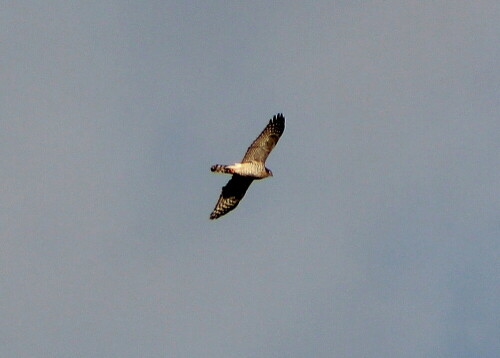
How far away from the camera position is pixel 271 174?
127 metres

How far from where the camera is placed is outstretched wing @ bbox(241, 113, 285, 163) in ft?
414

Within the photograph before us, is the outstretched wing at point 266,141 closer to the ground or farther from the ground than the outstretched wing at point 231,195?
farther from the ground

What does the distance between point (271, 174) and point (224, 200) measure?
8.02 ft

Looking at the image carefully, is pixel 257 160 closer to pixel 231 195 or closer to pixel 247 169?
pixel 247 169

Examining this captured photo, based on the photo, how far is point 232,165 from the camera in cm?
12619

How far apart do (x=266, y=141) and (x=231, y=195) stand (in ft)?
10.4

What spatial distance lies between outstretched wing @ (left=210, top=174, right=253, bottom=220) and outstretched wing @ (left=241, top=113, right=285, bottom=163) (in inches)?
42.0

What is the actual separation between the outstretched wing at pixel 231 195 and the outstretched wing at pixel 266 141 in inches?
42.0

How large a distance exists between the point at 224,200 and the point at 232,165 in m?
2.38

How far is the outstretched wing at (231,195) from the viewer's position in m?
127

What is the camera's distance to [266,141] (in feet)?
415

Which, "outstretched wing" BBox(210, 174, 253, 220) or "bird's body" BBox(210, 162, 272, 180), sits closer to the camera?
"bird's body" BBox(210, 162, 272, 180)

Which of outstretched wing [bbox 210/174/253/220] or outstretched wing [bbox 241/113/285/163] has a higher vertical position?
outstretched wing [bbox 241/113/285/163]

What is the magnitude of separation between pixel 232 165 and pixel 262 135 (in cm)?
180
